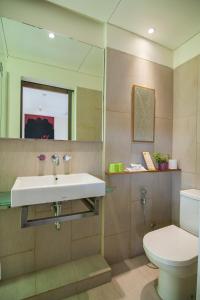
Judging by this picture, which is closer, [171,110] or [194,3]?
[194,3]

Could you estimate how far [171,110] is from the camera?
199 centimetres

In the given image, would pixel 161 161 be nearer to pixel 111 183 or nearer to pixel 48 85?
pixel 111 183

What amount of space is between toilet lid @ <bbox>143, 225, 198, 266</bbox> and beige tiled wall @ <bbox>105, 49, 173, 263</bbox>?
363 mm

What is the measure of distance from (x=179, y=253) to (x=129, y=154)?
92 cm

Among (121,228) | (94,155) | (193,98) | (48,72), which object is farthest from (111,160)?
(193,98)

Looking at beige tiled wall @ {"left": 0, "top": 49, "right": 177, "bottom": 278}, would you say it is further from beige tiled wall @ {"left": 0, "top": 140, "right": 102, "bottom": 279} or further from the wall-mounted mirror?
the wall-mounted mirror

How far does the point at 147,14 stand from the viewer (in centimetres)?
150

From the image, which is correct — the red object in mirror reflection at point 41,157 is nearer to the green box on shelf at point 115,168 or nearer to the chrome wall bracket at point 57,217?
the chrome wall bracket at point 57,217

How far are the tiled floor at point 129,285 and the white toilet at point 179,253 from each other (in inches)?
4.7

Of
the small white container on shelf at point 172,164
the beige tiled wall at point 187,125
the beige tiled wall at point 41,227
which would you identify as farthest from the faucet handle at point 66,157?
the beige tiled wall at point 187,125

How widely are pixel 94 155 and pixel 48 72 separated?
851mm

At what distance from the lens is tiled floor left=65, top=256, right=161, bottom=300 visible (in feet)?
4.36

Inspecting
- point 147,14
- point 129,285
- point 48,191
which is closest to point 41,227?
point 48,191

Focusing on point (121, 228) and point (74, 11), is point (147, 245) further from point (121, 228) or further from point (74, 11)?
point (74, 11)
